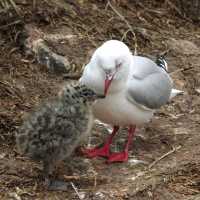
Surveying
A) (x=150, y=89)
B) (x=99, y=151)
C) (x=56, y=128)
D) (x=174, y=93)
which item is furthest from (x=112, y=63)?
(x=174, y=93)

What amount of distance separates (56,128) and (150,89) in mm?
1390

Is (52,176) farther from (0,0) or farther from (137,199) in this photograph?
(0,0)

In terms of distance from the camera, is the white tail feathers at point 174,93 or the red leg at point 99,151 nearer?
the red leg at point 99,151

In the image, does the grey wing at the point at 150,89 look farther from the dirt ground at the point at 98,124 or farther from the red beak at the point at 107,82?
the dirt ground at the point at 98,124

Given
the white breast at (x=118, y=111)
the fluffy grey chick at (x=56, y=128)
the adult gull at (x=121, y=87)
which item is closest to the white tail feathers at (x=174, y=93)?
the adult gull at (x=121, y=87)

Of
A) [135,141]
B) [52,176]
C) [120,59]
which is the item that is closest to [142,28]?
[135,141]

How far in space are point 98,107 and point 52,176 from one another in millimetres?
796

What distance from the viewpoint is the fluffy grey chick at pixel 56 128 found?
5875 mm

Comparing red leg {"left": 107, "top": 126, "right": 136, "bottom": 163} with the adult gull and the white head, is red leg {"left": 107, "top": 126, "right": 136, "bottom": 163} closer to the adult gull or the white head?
the adult gull

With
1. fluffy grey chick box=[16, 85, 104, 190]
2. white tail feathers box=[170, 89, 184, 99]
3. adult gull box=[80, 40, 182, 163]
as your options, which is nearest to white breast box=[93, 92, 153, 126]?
adult gull box=[80, 40, 182, 163]

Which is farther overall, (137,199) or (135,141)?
(135,141)

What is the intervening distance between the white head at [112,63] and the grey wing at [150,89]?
0.60 ft

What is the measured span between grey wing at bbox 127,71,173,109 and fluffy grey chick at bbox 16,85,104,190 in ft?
2.12

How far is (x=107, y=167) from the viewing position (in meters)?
6.72
